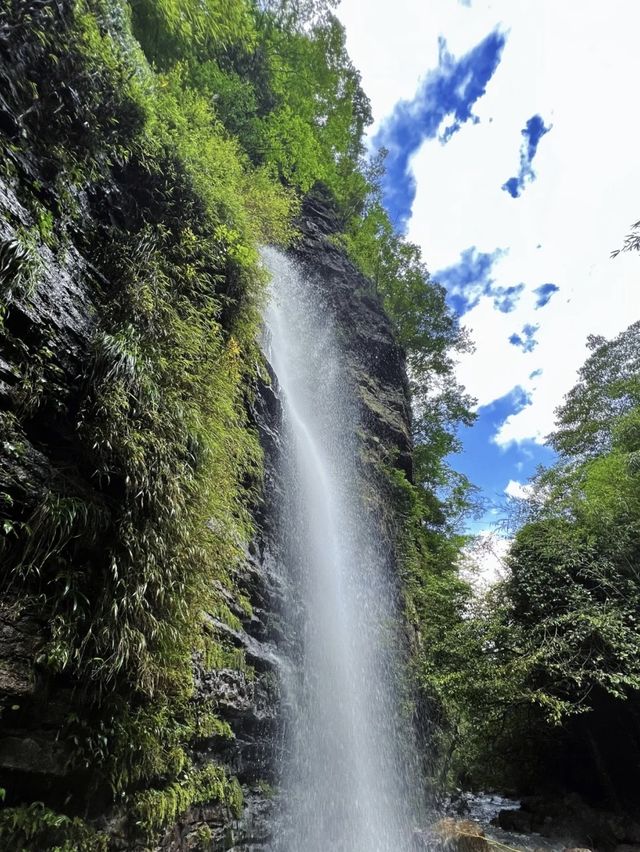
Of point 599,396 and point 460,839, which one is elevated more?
point 599,396

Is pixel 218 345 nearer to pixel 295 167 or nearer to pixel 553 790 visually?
pixel 295 167

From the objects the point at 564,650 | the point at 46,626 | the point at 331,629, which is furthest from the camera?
the point at 564,650

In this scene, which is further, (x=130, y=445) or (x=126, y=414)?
(x=126, y=414)

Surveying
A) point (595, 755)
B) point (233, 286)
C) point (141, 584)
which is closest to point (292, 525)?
point (233, 286)

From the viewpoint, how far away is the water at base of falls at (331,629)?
21.5 ft

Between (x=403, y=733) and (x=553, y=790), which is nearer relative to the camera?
(x=403, y=733)

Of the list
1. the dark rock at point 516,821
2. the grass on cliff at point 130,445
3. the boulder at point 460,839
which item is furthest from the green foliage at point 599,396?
the grass on cliff at point 130,445

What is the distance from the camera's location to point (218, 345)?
5785 millimetres

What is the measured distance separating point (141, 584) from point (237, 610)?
240cm

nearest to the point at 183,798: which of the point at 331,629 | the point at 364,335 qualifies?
the point at 331,629

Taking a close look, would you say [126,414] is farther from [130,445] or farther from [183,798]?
[183,798]

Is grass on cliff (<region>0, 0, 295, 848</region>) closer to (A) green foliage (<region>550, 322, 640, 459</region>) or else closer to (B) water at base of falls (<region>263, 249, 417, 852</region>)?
(B) water at base of falls (<region>263, 249, 417, 852</region>)

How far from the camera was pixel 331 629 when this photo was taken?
8.30m

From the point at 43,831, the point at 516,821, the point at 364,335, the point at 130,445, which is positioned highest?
the point at 364,335
